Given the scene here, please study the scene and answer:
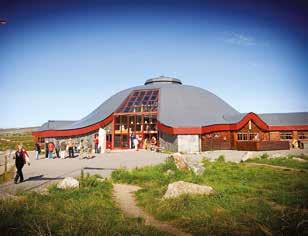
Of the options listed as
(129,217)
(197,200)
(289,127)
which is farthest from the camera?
(289,127)

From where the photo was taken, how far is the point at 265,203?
7625 millimetres

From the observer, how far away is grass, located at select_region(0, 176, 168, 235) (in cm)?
557

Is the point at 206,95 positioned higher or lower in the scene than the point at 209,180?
higher

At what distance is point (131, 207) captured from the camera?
8133mm

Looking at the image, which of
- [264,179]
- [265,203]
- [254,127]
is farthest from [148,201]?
[254,127]

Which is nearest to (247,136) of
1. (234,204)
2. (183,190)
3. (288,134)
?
(288,134)

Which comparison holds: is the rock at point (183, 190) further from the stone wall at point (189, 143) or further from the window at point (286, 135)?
the window at point (286, 135)

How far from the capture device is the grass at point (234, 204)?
229 inches

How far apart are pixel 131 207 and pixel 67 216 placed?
2.20 m

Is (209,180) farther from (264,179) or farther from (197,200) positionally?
(197,200)

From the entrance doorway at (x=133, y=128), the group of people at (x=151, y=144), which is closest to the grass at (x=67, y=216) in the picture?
the group of people at (x=151, y=144)

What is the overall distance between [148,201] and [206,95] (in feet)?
106

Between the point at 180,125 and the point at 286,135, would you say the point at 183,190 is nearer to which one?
the point at 180,125

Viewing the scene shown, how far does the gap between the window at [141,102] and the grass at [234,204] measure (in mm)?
21268
